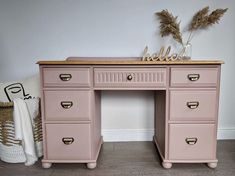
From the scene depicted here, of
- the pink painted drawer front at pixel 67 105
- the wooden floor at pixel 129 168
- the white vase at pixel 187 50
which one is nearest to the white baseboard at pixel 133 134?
the wooden floor at pixel 129 168

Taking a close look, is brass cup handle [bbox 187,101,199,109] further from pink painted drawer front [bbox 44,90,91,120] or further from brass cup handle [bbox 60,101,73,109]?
brass cup handle [bbox 60,101,73,109]

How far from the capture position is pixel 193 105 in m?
1.69

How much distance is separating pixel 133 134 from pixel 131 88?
0.76m

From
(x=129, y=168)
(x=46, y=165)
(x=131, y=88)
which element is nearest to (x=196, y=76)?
(x=131, y=88)

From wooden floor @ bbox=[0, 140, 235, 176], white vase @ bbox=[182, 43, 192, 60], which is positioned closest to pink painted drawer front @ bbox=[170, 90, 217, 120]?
wooden floor @ bbox=[0, 140, 235, 176]

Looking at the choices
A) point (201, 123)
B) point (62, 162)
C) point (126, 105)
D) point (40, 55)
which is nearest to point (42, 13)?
point (40, 55)

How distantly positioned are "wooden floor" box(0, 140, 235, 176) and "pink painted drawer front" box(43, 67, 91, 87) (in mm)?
634

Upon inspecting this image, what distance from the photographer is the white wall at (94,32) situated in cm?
215

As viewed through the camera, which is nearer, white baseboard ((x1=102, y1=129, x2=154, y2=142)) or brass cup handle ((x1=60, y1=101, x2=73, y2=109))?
brass cup handle ((x1=60, y1=101, x2=73, y2=109))

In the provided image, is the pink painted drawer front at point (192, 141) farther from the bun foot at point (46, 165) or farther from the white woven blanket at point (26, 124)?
the white woven blanket at point (26, 124)

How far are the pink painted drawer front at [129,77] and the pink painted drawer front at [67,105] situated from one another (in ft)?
0.47

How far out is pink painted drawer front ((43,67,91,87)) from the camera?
166 centimetres

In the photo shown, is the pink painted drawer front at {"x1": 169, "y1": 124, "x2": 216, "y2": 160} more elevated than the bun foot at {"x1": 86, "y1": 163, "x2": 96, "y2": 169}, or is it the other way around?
the pink painted drawer front at {"x1": 169, "y1": 124, "x2": 216, "y2": 160}

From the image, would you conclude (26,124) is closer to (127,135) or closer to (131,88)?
(131,88)
